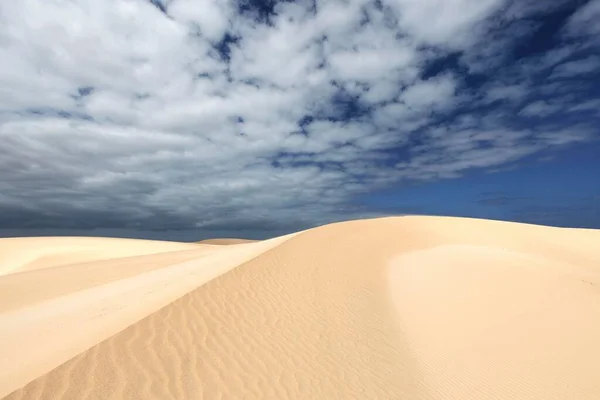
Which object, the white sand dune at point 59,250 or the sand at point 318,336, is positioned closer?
the sand at point 318,336

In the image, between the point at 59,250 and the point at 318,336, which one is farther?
the point at 59,250

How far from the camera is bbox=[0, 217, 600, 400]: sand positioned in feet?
17.4

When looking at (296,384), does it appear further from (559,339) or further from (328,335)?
(559,339)

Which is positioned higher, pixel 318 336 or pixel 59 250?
pixel 59 250

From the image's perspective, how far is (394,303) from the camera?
10.6 metres

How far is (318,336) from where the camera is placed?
7.67m

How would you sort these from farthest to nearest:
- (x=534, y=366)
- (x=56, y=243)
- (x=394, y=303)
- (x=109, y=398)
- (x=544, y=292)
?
(x=56, y=243), (x=544, y=292), (x=394, y=303), (x=534, y=366), (x=109, y=398)

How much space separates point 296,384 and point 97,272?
58.7ft

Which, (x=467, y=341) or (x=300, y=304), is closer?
(x=467, y=341)

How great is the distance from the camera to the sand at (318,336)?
5.30 metres

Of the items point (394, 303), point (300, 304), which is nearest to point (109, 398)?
point (300, 304)

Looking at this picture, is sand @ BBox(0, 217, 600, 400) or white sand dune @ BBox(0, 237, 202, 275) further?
white sand dune @ BBox(0, 237, 202, 275)

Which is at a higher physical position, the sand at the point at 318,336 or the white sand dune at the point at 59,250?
the white sand dune at the point at 59,250

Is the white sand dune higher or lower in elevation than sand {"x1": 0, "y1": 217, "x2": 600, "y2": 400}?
higher
